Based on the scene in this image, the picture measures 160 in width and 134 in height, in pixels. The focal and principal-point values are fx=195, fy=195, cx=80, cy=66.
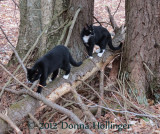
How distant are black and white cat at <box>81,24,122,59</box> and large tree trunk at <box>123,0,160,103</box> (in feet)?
1.83

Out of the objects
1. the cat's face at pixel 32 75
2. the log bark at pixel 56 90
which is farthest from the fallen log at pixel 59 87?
the cat's face at pixel 32 75

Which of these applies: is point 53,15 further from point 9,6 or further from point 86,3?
point 9,6

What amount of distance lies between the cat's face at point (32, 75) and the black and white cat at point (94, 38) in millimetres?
1533

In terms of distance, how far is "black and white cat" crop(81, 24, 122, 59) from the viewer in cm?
438

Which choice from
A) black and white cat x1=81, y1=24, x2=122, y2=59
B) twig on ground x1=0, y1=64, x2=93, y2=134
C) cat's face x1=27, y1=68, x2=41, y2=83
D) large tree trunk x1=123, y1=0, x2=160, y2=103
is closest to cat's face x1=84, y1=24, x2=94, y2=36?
black and white cat x1=81, y1=24, x2=122, y2=59

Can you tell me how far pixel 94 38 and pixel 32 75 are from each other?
1.95 meters

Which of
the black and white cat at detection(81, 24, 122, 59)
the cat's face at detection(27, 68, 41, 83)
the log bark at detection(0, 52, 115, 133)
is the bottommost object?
the log bark at detection(0, 52, 115, 133)

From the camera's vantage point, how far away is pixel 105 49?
4.80 meters

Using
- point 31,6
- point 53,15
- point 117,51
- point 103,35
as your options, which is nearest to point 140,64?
point 117,51

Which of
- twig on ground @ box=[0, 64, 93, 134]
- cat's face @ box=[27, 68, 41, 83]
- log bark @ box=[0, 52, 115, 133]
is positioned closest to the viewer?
twig on ground @ box=[0, 64, 93, 134]

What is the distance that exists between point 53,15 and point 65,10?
327 mm

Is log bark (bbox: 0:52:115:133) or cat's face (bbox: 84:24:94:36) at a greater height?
cat's face (bbox: 84:24:94:36)

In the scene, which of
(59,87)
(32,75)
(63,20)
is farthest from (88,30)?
(32,75)

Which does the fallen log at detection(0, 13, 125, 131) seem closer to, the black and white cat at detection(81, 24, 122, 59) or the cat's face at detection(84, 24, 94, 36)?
the black and white cat at detection(81, 24, 122, 59)
